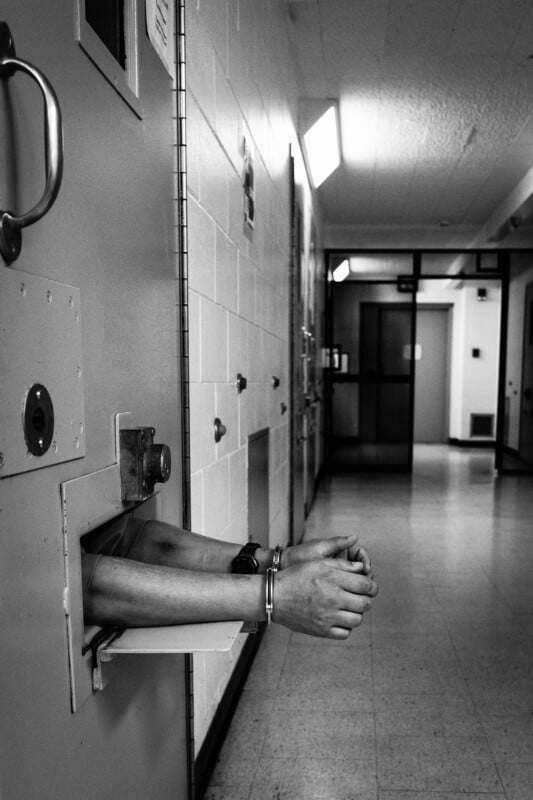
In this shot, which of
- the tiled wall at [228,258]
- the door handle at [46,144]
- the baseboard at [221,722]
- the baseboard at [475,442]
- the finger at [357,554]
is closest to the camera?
the door handle at [46,144]

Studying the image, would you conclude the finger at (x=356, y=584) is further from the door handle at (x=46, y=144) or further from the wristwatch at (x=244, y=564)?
the door handle at (x=46, y=144)

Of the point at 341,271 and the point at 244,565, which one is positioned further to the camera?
the point at 341,271

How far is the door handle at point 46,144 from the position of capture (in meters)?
0.57

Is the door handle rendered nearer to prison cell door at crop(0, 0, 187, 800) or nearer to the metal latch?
prison cell door at crop(0, 0, 187, 800)

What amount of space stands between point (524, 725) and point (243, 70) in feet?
7.77

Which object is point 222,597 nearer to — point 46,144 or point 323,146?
point 46,144

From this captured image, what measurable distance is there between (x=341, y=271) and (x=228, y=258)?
557cm

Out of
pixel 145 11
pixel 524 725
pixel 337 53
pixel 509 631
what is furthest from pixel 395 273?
pixel 145 11

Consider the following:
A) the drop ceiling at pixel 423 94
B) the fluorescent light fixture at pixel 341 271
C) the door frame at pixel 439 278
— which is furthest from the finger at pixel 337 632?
the fluorescent light fixture at pixel 341 271

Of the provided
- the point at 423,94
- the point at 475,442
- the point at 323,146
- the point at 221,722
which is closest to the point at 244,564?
the point at 221,722

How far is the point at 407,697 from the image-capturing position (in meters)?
2.09

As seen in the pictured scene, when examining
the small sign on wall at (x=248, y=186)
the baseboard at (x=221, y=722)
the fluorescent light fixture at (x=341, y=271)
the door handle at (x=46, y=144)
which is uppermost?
the fluorescent light fixture at (x=341, y=271)

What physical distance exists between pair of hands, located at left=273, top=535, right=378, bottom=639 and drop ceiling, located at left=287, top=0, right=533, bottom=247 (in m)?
3.13

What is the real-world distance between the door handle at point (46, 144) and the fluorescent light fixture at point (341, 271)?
6.48 metres
